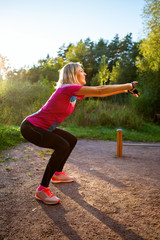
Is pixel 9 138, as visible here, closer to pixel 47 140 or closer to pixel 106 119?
pixel 47 140

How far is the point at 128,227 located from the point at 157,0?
1581 centimetres

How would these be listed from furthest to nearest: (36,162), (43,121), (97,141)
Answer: (97,141) < (36,162) < (43,121)

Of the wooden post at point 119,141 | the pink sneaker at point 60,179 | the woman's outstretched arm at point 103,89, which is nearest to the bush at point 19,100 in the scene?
the wooden post at point 119,141

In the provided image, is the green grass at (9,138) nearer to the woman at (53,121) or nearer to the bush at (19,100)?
the bush at (19,100)

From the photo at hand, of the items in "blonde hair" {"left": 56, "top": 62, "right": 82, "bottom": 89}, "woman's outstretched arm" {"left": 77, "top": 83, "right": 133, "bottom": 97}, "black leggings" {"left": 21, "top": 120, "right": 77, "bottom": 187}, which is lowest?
"black leggings" {"left": 21, "top": 120, "right": 77, "bottom": 187}

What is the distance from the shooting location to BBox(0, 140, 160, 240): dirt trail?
1.99 meters

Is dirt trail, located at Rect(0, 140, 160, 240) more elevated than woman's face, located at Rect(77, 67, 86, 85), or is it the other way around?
woman's face, located at Rect(77, 67, 86, 85)

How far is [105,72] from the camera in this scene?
20.3 metres

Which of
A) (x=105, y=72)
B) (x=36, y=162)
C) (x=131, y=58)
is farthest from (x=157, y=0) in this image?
(x=36, y=162)

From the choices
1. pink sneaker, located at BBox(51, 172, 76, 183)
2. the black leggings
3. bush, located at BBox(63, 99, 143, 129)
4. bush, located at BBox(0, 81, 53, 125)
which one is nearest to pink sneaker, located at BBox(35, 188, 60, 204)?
the black leggings

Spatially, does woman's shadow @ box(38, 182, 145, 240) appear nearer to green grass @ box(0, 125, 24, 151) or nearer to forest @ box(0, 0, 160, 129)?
green grass @ box(0, 125, 24, 151)

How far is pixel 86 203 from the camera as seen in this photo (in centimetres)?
262

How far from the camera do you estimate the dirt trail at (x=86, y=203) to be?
199 centimetres

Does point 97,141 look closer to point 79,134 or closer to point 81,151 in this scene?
point 79,134
